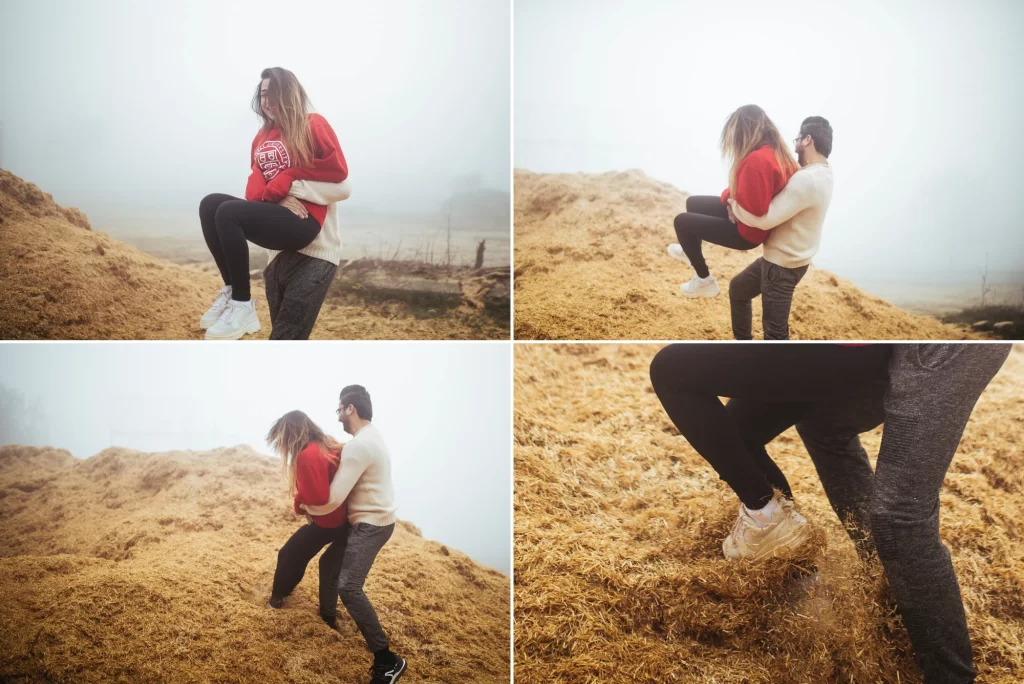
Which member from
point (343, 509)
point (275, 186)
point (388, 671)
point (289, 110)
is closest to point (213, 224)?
point (275, 186)

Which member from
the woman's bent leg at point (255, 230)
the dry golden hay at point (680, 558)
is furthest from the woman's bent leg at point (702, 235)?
the woman's bent leg at point (255, 230)

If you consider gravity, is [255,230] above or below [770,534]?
above

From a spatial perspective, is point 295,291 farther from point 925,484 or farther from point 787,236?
point 925,484

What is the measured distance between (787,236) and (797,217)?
0.26ft

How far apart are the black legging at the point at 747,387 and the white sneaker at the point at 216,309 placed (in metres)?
1.65

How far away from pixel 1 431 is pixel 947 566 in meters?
3.42

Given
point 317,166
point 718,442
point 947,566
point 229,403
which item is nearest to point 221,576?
point 229,403

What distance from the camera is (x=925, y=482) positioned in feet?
6.68

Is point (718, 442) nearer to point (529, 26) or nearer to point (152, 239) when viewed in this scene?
point (529, 26)

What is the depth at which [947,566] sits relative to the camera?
6.85 ft

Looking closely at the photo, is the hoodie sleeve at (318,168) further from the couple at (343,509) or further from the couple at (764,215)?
the couple at (764,215)

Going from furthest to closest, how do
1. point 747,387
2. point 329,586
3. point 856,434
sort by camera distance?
point 329,586 → point 856,434 → point 747,387

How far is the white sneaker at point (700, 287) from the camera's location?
2762 mm

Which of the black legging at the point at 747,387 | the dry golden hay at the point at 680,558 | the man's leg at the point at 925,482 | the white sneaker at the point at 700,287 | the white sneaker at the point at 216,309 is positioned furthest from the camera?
the white sneaker at the point at 700,287
